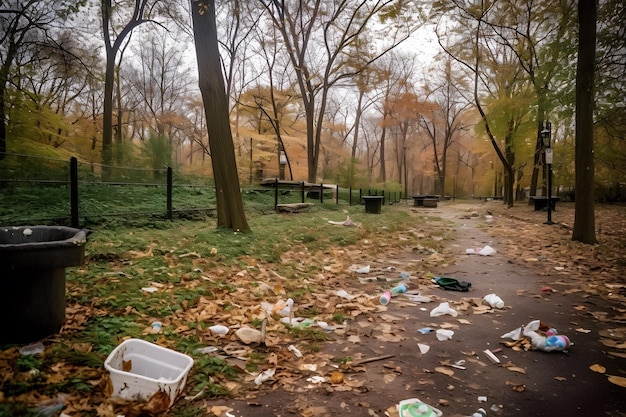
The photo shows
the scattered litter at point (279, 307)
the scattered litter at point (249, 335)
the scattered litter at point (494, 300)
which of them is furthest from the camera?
the scattered litter at point (494, 300)

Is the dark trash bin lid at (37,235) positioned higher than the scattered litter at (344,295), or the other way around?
the dark trash bin lid at (37,235)

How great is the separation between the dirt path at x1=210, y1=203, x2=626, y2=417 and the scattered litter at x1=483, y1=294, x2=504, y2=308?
101mm

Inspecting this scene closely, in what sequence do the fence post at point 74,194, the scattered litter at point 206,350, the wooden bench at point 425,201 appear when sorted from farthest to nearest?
1. the wooden bench at point 425,201
2. the fence post at point 74,194
3. the scattered litter at point 206,350

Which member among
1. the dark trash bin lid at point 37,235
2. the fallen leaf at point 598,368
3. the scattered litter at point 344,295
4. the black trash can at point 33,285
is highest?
the dark trash bin lid at point 37,235

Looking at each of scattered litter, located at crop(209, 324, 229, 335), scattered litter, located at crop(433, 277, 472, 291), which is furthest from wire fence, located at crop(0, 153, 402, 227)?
scattered litter, located at crop(433, 277, 472, 291)

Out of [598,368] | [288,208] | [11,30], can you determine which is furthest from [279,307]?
[11,30]

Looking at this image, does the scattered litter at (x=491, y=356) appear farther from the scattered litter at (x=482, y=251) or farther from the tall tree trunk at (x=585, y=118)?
the tall tree trunk at (x=585, y=118)

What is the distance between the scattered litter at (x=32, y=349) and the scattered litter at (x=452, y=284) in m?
4.39

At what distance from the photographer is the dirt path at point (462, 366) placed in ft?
6.82

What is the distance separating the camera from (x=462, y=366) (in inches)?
101

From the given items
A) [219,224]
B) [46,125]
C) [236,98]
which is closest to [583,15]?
Result: [219,224]

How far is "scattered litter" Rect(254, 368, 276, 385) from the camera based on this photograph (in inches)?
92.2

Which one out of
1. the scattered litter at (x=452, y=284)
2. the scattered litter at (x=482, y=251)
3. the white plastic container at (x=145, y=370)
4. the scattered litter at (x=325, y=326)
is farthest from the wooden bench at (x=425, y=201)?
the white plastic container at (x=145, y=370)

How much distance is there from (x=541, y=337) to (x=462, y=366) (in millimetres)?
909
